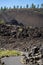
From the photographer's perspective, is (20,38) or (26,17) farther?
(26,17)

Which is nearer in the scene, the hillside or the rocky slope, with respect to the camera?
the rocky slope

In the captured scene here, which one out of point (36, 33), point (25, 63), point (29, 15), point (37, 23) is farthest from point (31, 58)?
point (29, 15)

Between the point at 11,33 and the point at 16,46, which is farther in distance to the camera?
the point at 11,33

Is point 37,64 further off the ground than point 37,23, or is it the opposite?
point 37,64

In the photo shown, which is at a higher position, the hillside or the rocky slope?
the rocky slope

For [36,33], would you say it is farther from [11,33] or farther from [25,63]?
[25,63]

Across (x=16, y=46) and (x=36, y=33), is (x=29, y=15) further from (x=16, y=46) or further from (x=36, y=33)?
(x=16, y=46)

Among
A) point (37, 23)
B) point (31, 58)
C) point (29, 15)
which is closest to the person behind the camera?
point (31, 58)

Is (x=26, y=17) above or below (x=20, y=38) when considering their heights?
below

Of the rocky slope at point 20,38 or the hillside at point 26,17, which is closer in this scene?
the rocky slope at point 20,38

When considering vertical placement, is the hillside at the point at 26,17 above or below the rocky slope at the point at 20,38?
below

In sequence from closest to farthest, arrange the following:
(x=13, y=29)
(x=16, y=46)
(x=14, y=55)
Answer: (x=14, y=55), (x=16, y=46), (x=13, y=29)
